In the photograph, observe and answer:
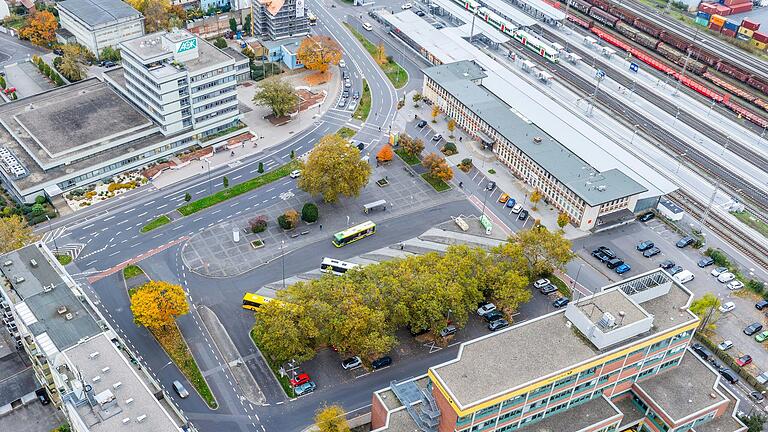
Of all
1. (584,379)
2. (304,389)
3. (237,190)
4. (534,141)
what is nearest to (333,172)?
(237,190)

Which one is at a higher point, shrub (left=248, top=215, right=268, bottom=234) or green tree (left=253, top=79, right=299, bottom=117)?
green tree (left=253, top=79, right=299, bottom=117)

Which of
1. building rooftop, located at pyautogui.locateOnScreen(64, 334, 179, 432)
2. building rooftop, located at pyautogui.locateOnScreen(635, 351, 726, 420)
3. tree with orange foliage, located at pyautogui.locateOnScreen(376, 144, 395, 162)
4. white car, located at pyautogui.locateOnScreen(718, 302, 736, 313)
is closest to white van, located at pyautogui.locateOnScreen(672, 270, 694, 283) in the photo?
white car, located at pyautogui.locateOnScreen(718, 302, 736, 313)

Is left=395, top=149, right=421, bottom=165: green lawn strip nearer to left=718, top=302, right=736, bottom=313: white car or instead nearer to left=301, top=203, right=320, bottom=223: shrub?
left=301, top=203, right=320, bottom=223: shrub

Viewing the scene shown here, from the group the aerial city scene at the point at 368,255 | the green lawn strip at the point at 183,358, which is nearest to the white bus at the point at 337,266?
Result: the aerial city scene at the point at 368,255

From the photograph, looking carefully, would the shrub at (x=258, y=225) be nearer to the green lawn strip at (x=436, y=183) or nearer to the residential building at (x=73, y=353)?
the green lawn strip at (x=436, y=183)

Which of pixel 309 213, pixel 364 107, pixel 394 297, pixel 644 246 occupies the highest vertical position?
pixel 394 297

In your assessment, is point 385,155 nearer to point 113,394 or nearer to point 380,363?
point 380,363
